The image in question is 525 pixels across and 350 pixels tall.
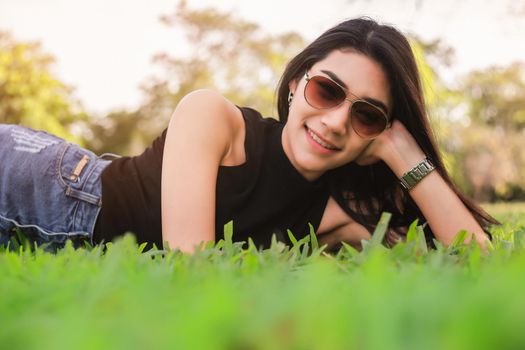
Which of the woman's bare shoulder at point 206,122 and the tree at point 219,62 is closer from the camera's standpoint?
the woman's bare shoulder at point 206,122

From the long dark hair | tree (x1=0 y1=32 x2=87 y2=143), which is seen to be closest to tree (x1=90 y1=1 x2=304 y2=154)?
tree (x1=0 y1=32 x2=87 y2=143)

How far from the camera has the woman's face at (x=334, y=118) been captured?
2910 mm

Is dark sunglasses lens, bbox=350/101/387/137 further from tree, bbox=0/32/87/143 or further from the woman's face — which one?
tree, bbox=0/32/87/143

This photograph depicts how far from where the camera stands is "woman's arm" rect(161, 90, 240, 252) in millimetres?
2475

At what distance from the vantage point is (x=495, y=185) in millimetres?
38094

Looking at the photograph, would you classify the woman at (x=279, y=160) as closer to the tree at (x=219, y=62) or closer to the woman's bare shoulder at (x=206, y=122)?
the woman's bare shoulder at (x=206, y=122)

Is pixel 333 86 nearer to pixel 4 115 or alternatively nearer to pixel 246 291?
pixel 246 291

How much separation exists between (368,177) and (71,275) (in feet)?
8.59

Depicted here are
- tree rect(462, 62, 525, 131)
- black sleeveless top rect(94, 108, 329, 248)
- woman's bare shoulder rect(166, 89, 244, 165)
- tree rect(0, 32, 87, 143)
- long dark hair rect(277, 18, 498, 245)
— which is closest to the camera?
woman's bare shoulder rect(166, 89, 244, 165)

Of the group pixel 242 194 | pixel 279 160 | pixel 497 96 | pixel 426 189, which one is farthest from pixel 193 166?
pixel 497 96

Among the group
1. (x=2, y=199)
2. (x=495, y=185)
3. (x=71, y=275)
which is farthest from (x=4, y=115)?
(x=495, y=185)

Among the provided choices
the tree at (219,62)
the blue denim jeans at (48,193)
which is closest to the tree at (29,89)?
the tree at (219,62)

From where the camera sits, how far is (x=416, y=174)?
125 inches

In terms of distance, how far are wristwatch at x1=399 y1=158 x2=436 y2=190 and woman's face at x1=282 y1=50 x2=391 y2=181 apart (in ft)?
0.97
